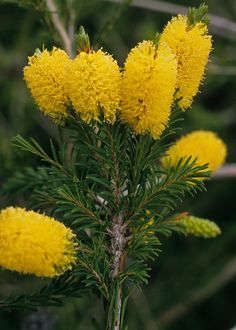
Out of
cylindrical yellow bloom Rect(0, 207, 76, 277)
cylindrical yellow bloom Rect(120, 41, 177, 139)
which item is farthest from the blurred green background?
cylindrical yellow bloom Rect(120, 41, 177, 139)

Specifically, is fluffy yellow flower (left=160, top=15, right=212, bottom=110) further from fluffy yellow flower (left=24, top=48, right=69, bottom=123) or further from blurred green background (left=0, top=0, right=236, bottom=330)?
blurred green background (left=0, top=0, right=236, bottom=330)

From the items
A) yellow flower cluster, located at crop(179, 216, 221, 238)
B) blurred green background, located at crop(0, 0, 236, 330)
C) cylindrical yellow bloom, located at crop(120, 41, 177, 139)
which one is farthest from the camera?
blurred green background, located at crop(0, 0, 236, 330)

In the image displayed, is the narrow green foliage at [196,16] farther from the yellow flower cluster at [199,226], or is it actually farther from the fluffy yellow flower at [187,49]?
the yellow flower cluster at [199,226]

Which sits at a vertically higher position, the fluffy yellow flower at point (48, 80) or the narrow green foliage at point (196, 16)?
the narrow green foliage at point (196, 16)

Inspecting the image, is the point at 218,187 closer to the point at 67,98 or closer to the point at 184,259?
the point at 184,259

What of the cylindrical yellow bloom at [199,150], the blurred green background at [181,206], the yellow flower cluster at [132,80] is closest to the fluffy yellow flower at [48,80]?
the yellow flower cluster at [132,80]

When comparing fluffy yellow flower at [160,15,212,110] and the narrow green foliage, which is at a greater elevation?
the narrow green foliage

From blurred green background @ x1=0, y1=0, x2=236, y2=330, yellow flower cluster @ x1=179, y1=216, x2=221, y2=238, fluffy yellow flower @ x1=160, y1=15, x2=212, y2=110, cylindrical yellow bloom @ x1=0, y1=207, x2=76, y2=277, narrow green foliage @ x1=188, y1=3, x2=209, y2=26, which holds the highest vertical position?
blurred green background @ x1=0, y1=0, x2=236, y2=330

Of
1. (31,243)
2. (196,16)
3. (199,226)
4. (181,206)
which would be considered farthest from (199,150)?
(181,206)
